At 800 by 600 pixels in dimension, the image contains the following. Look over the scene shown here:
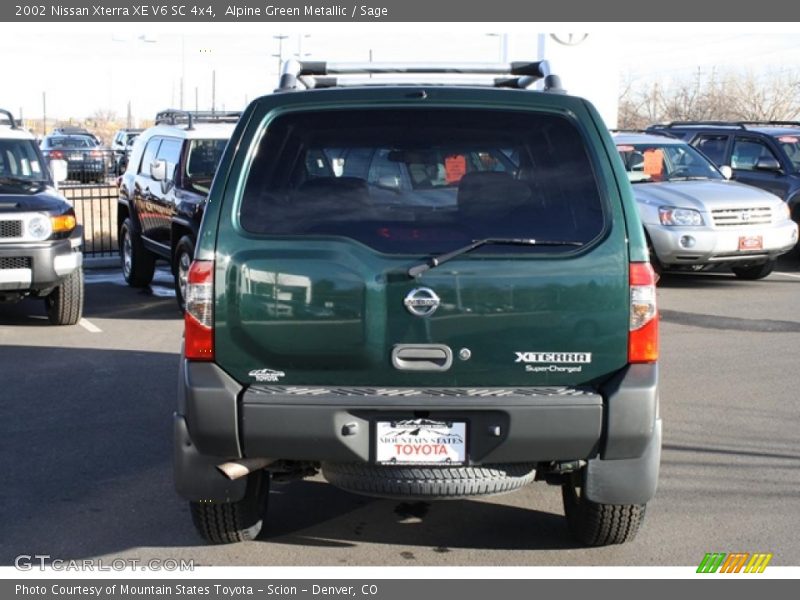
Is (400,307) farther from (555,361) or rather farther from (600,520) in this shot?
(600,520)

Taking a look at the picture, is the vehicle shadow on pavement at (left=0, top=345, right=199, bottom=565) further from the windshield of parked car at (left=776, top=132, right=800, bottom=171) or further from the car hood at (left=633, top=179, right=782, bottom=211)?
the windshield of parked car at (left=776, top=132, right=800, bottom=171)

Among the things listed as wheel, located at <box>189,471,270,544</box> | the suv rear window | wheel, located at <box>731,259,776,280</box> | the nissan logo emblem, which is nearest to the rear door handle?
the nissan logo emblem

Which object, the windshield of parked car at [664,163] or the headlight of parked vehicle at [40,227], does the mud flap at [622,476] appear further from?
the windshield of parked car at [664,163]

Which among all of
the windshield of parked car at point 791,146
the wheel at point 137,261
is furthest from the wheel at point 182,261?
the windshield of parked car at point 791,146

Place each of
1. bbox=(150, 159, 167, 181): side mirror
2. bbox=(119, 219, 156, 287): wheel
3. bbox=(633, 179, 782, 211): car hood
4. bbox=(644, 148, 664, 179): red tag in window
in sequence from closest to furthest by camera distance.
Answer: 1. bbox=(150, 159, 167, 181): side mirror
2. bbox=(633, 179, 782, 211): car hood
3. bbox=(119, 219, 156, 287): wheel
4. bbox=(644, 148, 664, 179): red tag in window

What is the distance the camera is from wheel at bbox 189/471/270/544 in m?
4.97

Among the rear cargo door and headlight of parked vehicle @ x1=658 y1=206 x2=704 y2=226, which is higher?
the rear cargo door

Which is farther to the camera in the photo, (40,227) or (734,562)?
(40,227)

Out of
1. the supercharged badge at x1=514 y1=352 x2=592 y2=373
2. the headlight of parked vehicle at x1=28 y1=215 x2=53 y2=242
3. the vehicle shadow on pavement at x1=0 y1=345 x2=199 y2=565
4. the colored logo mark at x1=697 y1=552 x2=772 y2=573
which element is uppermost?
the supercharged badge at x1=514 y1=352 x2=592 y2=373

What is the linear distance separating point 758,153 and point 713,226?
13.1 ft

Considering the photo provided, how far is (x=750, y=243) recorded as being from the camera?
13.1 m

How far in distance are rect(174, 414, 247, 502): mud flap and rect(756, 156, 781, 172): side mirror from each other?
43.0 feet

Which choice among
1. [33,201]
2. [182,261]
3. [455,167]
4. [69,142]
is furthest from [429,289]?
[69,142]
